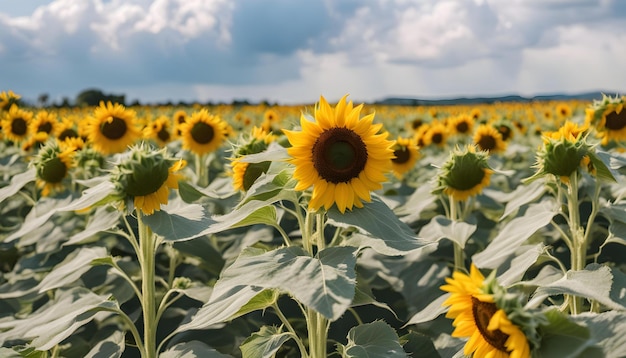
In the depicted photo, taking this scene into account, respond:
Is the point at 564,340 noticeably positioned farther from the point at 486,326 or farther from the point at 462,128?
the point at 462,128

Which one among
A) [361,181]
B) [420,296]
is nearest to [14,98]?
[420,296]

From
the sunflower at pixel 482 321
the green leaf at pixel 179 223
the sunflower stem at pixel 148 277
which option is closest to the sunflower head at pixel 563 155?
the sunflower at pixel 482 321

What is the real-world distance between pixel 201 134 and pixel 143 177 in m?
3.31

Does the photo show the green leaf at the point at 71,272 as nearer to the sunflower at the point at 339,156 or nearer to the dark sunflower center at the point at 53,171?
the sunflower at the point at 339,156

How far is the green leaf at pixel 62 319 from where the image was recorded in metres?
2.53

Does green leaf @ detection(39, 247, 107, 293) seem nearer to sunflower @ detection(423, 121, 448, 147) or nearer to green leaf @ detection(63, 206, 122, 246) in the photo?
green leaf @ detection(63, 206, 122, 246)

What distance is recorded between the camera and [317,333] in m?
2.29

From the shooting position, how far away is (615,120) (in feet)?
14.4

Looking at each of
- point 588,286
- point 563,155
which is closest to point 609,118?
point 563,155

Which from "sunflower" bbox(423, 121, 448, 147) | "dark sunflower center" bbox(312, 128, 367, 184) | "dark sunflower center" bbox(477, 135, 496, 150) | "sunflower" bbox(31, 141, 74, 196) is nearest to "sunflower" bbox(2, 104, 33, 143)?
"sunflower" bbox(31, 141, 74, 196)

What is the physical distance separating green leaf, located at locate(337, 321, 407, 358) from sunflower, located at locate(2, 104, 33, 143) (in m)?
5.78

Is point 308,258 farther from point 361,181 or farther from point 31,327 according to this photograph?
point 31,327

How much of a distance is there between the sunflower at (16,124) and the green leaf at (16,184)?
3.13 metres

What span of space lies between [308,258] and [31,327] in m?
1.59
